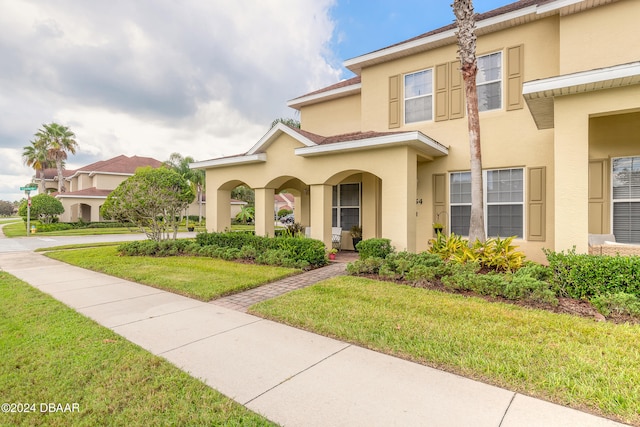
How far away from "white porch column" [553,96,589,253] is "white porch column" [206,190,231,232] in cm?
1163

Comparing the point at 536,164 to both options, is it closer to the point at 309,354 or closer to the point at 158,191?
the point at 309,354

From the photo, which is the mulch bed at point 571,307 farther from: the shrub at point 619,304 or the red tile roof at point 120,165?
the red tile roof at point 120,165

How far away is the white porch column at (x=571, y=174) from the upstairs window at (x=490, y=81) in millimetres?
3001

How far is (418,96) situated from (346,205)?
4.99m

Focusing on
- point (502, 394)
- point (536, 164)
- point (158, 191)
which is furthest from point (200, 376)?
point (158, 191)

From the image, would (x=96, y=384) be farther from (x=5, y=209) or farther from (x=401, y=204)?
(x=5, y=209)

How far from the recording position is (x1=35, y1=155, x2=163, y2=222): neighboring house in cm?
3225

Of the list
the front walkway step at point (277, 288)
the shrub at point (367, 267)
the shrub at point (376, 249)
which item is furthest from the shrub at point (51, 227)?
the shrub at point (367, 267)

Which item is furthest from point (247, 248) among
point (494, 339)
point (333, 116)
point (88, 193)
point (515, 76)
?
point (88, 193)

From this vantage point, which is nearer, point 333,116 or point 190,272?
point 190,272

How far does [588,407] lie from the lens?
Result: 2.73 metres

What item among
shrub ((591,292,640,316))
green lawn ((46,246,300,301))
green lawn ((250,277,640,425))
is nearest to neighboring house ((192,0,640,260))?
shrub ((591,292,640,316))

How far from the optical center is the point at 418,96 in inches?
425

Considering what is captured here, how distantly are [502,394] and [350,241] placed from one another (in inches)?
399
